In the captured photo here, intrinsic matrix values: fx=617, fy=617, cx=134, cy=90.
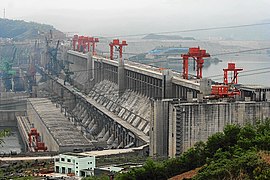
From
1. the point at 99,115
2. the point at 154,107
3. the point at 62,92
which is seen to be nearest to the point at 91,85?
the point at 62,92

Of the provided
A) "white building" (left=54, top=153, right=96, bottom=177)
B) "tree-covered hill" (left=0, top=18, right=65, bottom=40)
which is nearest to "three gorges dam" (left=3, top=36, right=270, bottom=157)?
"white building" (left=54, top=153, right=96, bottom=177)

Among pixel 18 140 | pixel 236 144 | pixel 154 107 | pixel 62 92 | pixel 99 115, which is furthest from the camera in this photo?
pixel 62 92

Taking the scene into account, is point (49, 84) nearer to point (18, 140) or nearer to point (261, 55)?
point (18, 140)

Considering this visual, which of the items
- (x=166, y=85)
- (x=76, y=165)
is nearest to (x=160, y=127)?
(x=76, y=165)

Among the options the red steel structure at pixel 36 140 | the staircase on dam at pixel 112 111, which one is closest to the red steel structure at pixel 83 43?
the staircase on dam at pixel 112 111

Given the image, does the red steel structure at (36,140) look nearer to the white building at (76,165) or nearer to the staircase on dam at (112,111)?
the staircase on dam at (112,111)

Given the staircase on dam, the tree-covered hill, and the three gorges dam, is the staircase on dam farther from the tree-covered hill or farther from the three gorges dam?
the tree-covered hill
